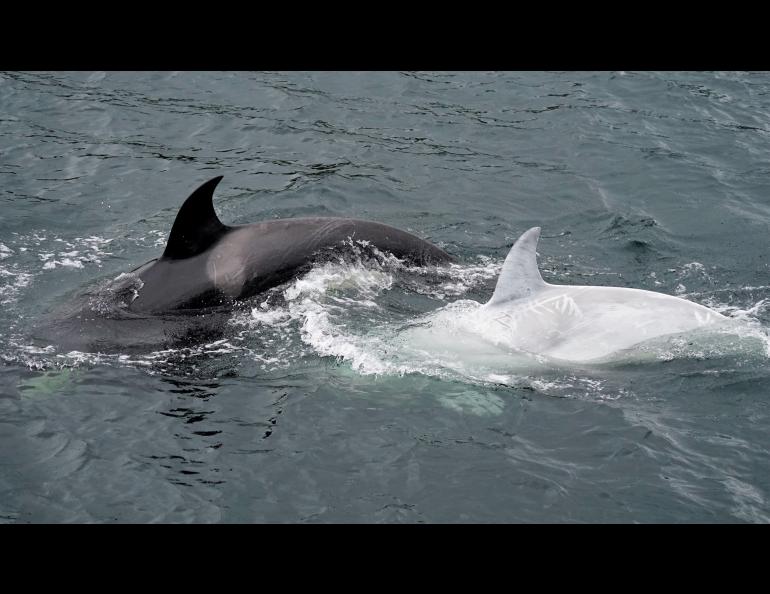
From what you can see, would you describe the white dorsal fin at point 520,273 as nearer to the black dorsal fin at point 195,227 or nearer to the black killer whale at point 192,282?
the black killer whale at point 192,282

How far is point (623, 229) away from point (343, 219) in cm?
502

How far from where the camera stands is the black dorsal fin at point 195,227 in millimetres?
10641

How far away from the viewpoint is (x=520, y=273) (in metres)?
Result: 10.5

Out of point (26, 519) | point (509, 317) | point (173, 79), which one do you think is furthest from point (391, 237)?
point (173, 79)

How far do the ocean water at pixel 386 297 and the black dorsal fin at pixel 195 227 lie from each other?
0.96 m

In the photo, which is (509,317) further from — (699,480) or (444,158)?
(444,158)

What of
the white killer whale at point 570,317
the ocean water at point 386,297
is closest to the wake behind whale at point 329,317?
the white killer whale at point 570,317

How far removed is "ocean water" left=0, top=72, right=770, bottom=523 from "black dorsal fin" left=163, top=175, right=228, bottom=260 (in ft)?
3.14

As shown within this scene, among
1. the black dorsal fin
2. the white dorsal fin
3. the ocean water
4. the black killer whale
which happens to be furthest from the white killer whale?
the black dorsal fin

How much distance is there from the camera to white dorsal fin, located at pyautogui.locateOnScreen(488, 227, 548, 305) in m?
10.5

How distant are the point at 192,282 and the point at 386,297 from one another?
2.34 metres

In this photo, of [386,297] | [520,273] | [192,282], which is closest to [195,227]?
[192,282]

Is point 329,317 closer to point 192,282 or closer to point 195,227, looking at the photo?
point 192,282

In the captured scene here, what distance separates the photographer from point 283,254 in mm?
11328
